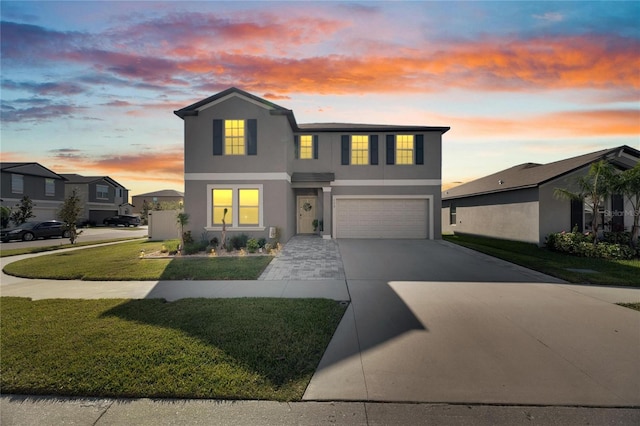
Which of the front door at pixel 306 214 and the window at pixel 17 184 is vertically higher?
the window at pixel 17 184

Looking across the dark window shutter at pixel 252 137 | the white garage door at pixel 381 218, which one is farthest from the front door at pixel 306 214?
the dark window shutter at pixel 252 137

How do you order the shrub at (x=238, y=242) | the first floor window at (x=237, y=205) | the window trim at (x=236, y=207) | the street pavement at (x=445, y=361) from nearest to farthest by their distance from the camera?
the street pavement at (x=445, y=361) → the shrub at (x=238, y=242) → the window trim at (x=236, y=207) → the first floor window at (x=237, y=205)

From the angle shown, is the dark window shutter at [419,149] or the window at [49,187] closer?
the dark window shutter at [419,149]

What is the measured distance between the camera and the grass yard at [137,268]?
29.7 feet

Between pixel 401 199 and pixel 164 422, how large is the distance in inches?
670

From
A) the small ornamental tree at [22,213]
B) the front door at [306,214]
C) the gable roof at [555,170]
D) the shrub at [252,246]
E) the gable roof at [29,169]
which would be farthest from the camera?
the gable roof at [29,169]

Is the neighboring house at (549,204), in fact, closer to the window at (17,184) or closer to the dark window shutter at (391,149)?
the dark window shutter at (391,149)

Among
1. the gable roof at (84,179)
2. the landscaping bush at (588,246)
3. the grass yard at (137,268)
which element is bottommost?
the grass yard at (137,268)

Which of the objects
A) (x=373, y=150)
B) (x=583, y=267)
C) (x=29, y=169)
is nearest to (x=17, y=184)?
(x=29, y=169)

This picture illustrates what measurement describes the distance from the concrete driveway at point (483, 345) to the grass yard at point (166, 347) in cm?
51

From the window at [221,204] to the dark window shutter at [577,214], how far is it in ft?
58.7

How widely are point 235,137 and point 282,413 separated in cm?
1393

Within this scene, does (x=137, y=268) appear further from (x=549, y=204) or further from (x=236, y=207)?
(x=549, y=204)

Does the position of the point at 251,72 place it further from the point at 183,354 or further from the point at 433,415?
the point at 433,415
